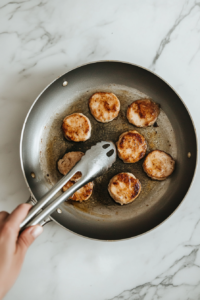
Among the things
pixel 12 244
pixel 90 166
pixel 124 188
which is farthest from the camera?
pixel 124 188

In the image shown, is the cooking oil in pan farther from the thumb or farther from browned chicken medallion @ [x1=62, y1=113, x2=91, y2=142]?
the thumb

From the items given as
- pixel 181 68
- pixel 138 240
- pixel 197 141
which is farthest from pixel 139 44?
pixel 138 240

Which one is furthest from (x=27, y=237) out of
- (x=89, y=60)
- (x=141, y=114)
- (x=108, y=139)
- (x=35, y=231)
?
(x=89, y=60)

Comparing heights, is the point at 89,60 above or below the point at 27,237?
above

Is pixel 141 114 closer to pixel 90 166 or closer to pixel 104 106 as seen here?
pixel 104 106

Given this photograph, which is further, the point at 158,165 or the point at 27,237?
the point at 158,165

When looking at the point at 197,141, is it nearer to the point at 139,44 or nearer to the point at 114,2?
the point at 139,44

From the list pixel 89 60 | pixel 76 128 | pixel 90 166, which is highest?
pixel 89 60

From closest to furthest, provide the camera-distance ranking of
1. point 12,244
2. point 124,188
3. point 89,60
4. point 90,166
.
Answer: point 12,244, point 90,166, point 124,188, point 89,60
